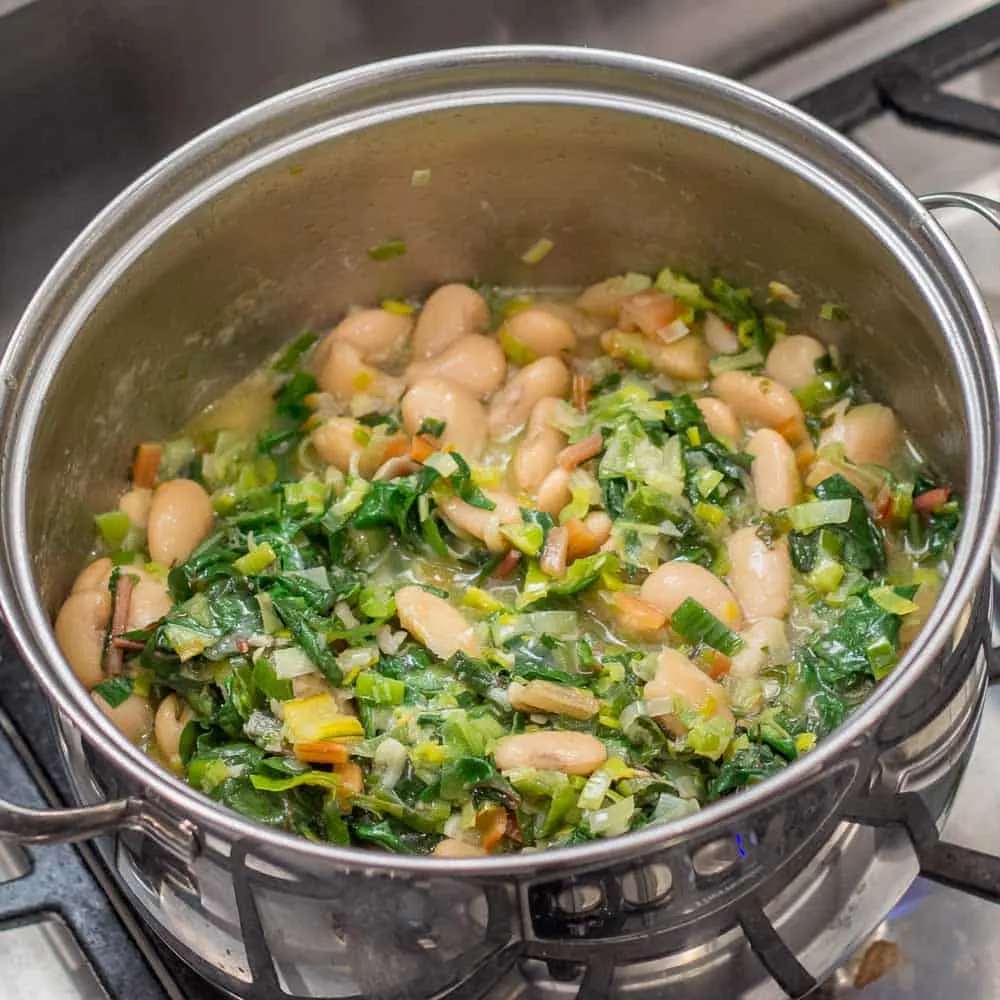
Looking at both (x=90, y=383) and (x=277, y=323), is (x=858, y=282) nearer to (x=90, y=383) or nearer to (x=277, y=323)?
(x=277, y=323)

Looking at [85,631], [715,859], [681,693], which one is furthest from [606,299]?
[715,859]

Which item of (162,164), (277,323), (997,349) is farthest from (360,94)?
(997,349)

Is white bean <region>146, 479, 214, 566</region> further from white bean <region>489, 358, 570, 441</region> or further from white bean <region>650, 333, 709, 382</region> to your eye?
white bean <region>650, 333, 709, 382</region>

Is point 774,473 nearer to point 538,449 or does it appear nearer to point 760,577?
point 760,577

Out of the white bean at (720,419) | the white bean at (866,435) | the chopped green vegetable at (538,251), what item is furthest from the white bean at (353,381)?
the white bean at (866,435)

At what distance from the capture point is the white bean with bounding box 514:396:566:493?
1.31m

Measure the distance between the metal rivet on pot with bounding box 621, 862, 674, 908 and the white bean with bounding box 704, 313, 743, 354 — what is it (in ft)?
2.43

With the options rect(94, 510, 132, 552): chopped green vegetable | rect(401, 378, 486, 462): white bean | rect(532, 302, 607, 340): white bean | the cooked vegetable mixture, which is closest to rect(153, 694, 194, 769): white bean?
the cooked vegetable mixture

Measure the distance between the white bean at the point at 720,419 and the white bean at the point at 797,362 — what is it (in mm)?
85

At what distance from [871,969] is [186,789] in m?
0.63

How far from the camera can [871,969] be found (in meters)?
1.10

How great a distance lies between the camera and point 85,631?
120 cm

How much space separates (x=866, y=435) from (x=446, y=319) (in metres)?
0.48

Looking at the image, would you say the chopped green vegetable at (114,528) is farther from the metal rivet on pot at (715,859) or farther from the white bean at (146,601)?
the metal rivet on pot at (715,859)
